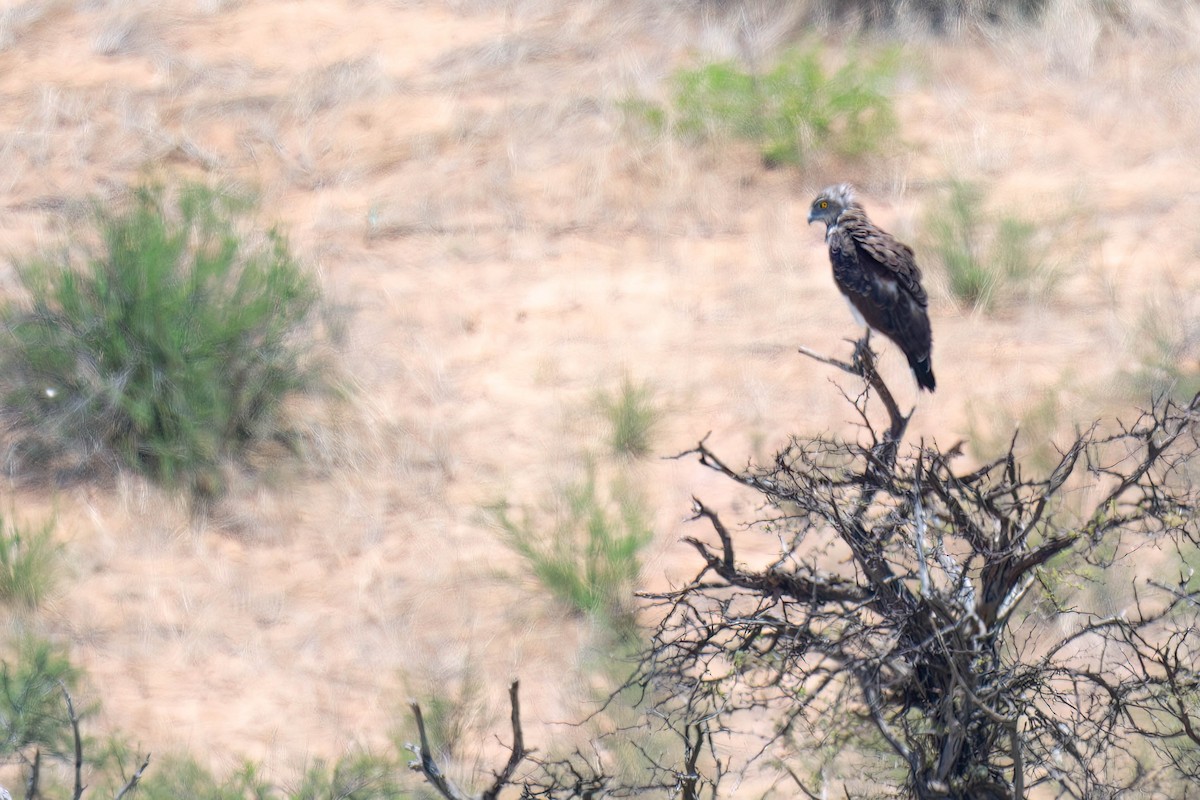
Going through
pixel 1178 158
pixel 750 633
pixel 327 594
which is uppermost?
pixel 1178 158

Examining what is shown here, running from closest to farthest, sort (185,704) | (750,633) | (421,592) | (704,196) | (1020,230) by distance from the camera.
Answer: (750,633) < (185,704) < (421,592) < (1020,230) < (704,196)

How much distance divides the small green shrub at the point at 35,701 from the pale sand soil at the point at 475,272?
29 cm

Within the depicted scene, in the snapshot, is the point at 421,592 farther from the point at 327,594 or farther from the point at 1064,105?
the point at 1064,105

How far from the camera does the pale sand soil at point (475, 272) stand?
20.4 feet

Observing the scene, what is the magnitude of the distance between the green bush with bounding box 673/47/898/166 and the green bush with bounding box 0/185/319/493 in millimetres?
2984

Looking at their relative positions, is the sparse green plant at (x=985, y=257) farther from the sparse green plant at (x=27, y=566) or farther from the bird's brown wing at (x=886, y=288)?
the sparse green plant at (x=27, y=566)

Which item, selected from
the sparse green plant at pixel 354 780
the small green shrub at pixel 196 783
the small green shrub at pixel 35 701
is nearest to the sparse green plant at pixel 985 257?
the sparse green plant at pixel 354 780

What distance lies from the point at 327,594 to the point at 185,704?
2.67 feet

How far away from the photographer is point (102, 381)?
22.1ft

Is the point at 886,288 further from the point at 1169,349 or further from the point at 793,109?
the point at 793,109

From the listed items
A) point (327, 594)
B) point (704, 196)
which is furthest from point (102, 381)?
point (704, 196)

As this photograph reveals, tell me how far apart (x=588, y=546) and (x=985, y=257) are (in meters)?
3.07

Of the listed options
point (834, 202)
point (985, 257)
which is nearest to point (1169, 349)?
point (985, 257)

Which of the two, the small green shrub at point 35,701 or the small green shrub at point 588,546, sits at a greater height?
the small green shrub at point 588,546
